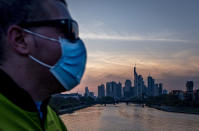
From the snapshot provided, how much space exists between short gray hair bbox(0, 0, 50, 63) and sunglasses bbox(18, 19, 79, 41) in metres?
0.03

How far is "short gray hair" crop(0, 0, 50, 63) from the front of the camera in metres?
1.21

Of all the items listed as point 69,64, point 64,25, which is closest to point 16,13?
point 64,25

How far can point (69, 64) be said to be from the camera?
1.36 metres

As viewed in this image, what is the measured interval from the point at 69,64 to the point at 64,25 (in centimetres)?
21

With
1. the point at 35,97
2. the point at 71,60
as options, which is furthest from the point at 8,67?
the point at 71,60

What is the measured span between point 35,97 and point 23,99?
180mm

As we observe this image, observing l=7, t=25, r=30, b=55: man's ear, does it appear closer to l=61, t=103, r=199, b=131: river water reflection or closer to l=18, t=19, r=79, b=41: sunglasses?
l=18, t=19, r=79, b=41: sunglasses

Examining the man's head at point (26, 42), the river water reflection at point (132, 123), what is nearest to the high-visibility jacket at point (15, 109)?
the man's head at point (26, 42)

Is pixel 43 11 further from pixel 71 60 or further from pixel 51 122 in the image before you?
pixel 51 122

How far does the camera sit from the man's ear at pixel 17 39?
48.1 inches

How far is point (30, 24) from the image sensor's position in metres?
1.25

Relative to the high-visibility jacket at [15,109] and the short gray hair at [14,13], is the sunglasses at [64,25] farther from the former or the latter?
the high-visibility jacket at [15,109]

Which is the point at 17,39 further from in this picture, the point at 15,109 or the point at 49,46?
the point at 15,109

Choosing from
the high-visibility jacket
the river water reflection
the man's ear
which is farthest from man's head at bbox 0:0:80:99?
the river water reflection
